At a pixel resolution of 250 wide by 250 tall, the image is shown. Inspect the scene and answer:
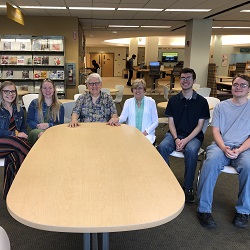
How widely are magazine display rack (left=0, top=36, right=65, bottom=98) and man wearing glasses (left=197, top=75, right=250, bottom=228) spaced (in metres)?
6.36

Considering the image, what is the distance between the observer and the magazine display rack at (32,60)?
7969 millimetres

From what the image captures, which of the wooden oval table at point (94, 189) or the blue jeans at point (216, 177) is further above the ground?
the wooden oval table at point (94, 189)

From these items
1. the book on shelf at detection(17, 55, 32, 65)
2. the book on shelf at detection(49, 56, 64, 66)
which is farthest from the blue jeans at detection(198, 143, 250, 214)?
the book on shelf at detection(17, 55, 32, 65)

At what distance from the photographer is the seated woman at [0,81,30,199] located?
248 centimetres

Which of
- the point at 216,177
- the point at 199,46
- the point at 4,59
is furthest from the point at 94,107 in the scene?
the point at 199,46

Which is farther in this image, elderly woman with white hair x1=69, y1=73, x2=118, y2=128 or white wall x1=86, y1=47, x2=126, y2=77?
white wall x1=86, y1=47, x2=126, y2=77

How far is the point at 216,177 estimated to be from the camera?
244cm

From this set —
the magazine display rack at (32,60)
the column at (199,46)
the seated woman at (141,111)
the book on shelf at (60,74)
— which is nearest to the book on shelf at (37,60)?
the magazine display rack at (32,60)

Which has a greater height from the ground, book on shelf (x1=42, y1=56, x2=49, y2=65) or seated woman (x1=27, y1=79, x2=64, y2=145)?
book on shelf (x1=42, y1=56, x2=49, y2=65)

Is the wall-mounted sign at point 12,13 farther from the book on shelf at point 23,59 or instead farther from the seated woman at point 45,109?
the seated woman at point 45,109

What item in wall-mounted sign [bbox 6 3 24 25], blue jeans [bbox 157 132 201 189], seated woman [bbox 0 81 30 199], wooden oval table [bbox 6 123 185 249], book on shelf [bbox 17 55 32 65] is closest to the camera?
wooden oval table [bbox 6 123 185 249]

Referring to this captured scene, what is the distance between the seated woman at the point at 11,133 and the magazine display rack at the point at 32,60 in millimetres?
5516

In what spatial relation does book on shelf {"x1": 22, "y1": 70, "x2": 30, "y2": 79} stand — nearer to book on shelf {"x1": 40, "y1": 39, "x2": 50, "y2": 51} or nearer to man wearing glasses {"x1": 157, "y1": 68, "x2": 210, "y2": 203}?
book on shelf {"x1": 40, "y1": 39, "x2": 50, "y2": 51}

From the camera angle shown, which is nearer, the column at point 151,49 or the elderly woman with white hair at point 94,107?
A: the elderly woman with white hair at point 94,107
